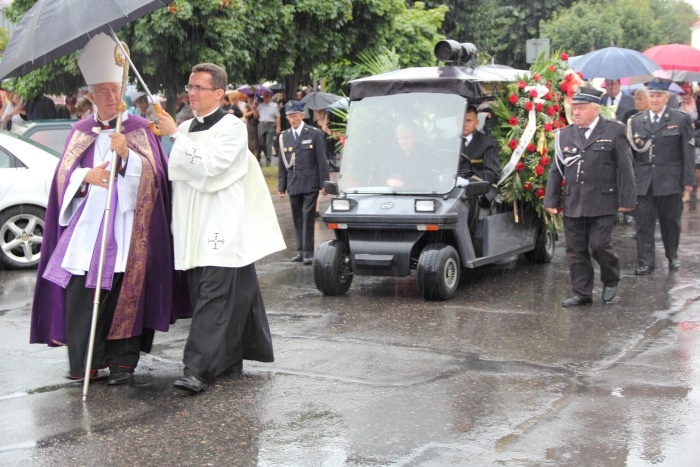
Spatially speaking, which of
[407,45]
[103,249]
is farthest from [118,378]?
[407,45]

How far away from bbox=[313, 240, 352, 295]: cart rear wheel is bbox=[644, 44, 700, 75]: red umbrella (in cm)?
1112

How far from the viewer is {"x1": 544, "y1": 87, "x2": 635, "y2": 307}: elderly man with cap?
350 inches

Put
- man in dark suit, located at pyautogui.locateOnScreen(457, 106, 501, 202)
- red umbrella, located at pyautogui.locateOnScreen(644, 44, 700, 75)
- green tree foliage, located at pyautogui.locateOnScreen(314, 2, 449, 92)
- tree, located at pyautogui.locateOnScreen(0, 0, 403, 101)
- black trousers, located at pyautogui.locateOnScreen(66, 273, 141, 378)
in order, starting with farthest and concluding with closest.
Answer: green tree foliage, located at pyautogui.locateOnScreen(314, 2, 449, 92), red umbrella, located at pyautogui.locateOnScreen(644, 44, 700, 75), tree, located at pyautogui.locateOnScreen(0, 0, 403, 101), man in dark suit, located at pyautogui.locateOnScreen(457, 106, 501, 202), black trousers, located at pyautogui.locateOnScreen(66, 273, 141, 378)

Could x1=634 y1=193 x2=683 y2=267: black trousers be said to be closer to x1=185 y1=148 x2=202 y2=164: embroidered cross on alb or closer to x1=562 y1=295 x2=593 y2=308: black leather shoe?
x1=562 y1=295 x2=593 y2=308: black leather shoe

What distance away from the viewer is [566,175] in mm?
9133

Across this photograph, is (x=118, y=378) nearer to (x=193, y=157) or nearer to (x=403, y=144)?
(x=193, y=157)

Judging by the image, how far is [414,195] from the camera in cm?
962

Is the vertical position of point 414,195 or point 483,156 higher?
point 483,156

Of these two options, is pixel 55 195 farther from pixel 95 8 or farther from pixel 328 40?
pixel 328 40

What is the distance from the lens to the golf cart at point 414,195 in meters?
9.30

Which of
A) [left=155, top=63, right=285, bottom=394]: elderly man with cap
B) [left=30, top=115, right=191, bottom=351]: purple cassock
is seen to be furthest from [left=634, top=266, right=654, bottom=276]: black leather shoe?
[left=30, top=115, right=191, bottom=351]: purple cassock

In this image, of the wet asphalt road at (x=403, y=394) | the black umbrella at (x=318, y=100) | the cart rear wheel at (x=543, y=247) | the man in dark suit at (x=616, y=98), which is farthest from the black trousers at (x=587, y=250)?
the black umbrella at (x=318, y=100)

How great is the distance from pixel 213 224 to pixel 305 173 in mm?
5480

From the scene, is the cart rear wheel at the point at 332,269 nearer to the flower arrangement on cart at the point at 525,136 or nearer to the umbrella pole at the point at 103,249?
the flower arrangement on cart at the point at 525,136
